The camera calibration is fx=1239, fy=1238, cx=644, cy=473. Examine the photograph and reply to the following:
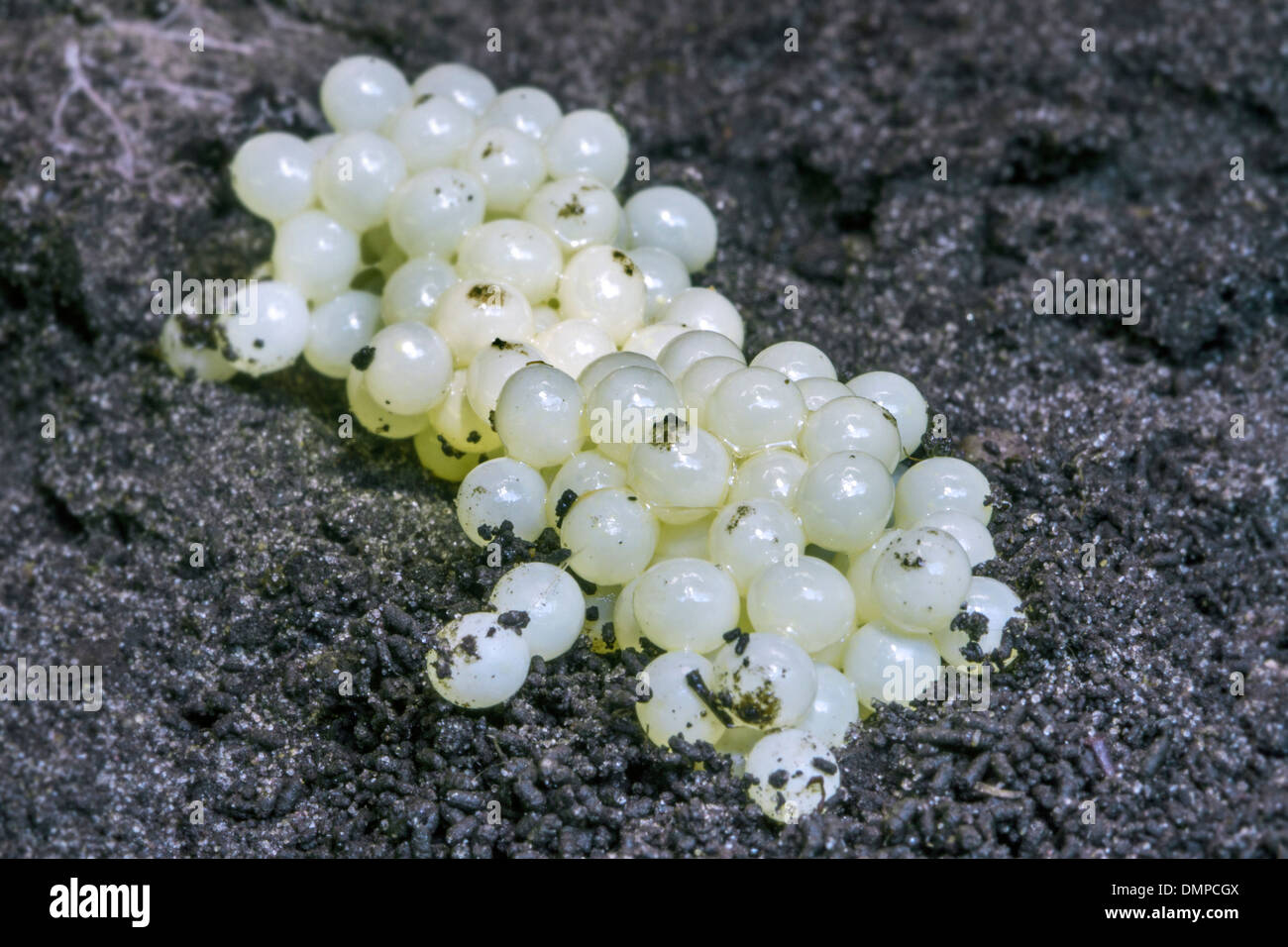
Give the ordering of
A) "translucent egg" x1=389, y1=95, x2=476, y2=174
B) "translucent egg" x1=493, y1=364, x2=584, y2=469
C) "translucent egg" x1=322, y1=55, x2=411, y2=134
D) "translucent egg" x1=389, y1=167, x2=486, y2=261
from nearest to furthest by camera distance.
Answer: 1. "translucent egg" x1=493, y1=364, x2=584, y2=469
2. "translucent egg" x1=389, y1=167, x2=486, y2=261
3. "translucent egg" x1=389, y1=95, x2=476, y2=174
4. "translucent egg" x1=322, y1=55, x2=411, y2=134

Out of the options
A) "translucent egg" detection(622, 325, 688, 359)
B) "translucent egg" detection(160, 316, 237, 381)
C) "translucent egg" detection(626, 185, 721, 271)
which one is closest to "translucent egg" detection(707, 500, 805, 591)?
"translucent egg" detection(622, 325, 688, 359)

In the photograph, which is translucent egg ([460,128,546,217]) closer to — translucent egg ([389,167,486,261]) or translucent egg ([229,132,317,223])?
translucent egg ([389,167,486,261])

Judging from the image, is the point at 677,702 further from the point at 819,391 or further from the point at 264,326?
the point at 264,326

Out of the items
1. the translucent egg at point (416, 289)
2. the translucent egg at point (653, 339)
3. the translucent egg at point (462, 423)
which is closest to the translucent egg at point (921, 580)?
the translucent egg at point (653, 339)

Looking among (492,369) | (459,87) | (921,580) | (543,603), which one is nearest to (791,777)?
(921,580)

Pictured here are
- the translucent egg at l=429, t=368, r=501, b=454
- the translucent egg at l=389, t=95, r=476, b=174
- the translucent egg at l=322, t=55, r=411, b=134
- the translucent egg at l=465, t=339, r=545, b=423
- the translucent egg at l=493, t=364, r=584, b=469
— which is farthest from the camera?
the translucent egg at l=322, t=55, r=411, b=134
